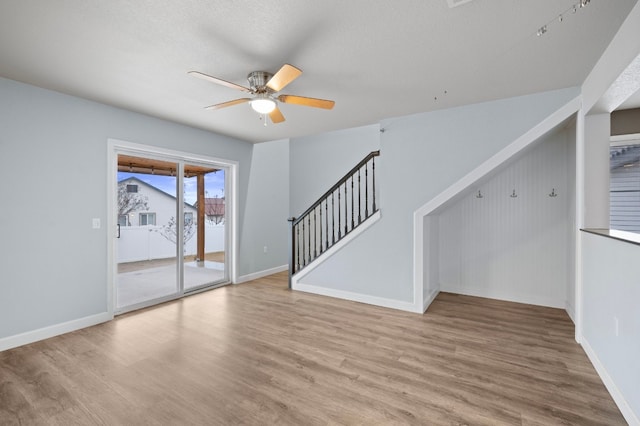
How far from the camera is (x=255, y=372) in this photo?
239cm

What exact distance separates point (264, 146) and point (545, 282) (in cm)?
523

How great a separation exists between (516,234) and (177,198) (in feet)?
16.6

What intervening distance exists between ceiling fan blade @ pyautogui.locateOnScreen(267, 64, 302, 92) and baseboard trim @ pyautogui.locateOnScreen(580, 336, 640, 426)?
3.05 meters

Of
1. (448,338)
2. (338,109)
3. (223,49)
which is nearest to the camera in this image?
(223,49)

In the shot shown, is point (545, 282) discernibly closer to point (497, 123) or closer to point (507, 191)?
point (507, 191)

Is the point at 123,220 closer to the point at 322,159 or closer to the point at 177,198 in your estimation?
the point at 177,198

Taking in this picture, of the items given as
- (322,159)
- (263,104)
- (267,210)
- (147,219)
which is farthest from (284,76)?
(322,159)

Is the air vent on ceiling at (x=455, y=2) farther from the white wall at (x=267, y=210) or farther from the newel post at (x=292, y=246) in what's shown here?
the white wall at (x=267, y=210)

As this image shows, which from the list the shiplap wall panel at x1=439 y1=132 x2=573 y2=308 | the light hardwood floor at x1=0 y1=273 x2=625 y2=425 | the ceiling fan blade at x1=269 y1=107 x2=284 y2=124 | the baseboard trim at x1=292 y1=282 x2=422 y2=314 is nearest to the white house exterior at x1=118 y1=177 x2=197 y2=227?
the light hardwood floor at x1=0 y1=273 x2=625 y2=425

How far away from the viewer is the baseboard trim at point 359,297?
3848 millimetres

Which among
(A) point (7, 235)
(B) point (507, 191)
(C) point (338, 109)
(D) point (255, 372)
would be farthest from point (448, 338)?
(A) point (7, 235)

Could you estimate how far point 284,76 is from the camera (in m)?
2.17

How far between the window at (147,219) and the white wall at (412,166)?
278 centimetres

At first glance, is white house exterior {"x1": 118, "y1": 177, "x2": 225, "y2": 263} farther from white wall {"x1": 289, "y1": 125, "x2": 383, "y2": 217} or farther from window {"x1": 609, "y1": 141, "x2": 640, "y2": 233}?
window {"x1": 609, "y1": 141, "x2": 640, "y2": 233}
